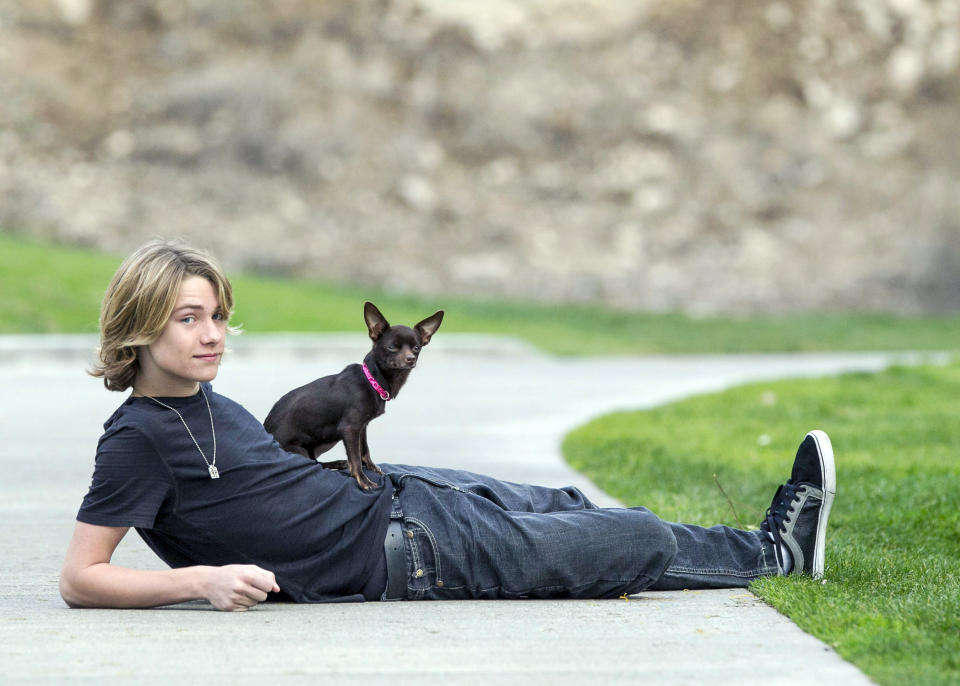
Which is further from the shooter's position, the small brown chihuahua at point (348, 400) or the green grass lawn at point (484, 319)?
the green grass lawn at point (484, 319)

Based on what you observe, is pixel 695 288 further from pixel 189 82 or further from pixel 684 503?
pixel 684 503

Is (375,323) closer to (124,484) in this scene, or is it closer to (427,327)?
(427,327)

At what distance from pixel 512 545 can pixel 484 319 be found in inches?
919

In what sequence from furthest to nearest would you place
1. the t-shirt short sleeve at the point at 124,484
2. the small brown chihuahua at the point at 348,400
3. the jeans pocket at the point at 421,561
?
the small brown chihuahua at the point at 348,400, the jeans pocket at the point at 421,561, the t-shirt short sleeve at the point at 124,484

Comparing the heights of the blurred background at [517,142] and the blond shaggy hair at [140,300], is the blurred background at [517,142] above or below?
above

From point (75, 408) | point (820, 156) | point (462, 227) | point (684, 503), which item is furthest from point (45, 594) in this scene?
point (820, 156)

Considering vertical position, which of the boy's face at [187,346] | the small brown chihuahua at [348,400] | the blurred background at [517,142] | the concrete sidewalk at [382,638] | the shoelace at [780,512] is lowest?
the concrete sidewalk at [382,638]

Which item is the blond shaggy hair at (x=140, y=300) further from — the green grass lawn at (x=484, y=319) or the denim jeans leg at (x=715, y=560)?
the green grass lawn at (x=484, y=319)

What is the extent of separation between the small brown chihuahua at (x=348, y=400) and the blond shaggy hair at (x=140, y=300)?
757 mm

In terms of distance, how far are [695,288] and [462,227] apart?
620cm

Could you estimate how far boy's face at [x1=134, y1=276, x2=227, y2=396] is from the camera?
414cm

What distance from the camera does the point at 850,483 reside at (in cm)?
762

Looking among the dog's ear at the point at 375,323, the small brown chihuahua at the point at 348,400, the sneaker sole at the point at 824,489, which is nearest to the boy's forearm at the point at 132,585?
the small brown chihuahua at the point at 348,400

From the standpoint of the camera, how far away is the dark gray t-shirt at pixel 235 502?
411 cm
